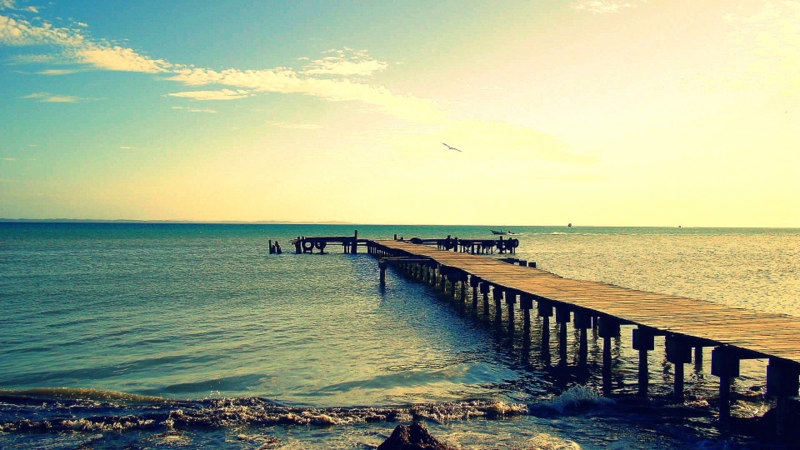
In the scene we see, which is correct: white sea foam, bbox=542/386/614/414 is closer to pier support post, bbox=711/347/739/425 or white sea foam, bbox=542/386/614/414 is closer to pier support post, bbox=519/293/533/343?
pier support post, bbox=711/347/739/425

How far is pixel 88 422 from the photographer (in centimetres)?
961

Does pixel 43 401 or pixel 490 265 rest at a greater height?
pixel 490 265

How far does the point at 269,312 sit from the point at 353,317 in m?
3.32

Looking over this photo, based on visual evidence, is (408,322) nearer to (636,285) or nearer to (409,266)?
(636,285)

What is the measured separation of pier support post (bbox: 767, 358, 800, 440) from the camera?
816cm

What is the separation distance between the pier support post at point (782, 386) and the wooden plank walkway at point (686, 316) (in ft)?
0.43

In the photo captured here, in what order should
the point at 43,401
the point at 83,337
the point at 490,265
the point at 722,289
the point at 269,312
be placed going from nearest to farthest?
1. the point at 43,401
2. the point at 83,337
3. the point at 269,312
4. the point at 490,265
5. the point at 722,289

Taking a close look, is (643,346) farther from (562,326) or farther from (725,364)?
(562,326)

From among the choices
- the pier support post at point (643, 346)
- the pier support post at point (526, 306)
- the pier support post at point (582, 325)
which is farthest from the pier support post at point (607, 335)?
the pier support post at point (526, 306)

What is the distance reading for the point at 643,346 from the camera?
11.0m

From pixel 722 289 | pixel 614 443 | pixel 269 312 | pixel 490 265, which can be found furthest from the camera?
pixel 722 289

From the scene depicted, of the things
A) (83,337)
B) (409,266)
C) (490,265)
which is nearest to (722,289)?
(490,265)

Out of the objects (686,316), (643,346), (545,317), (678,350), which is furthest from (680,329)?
(545,317)

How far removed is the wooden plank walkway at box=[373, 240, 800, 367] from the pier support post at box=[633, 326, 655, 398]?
0.16m
